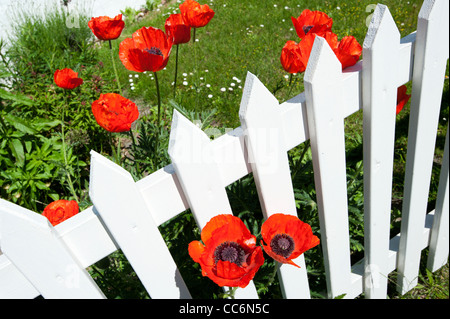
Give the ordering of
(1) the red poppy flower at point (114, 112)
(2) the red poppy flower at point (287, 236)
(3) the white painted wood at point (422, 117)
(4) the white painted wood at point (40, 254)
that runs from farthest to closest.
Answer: (1) the red poppy flower at point (114, 112) → (3) the white painted wood at point (422, 117) → (2) the red poppy flower at point (287, 236) → (4) the white painted wood at point (40, 254)

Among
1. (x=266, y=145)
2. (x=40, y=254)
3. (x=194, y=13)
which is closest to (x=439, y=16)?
(x=266, y=145)

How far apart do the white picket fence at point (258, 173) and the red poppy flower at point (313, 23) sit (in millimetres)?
148

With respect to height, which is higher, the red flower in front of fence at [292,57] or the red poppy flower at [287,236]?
the red flower in front of fence at [292,57]

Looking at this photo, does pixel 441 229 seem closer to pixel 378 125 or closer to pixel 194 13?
pixel 378 125

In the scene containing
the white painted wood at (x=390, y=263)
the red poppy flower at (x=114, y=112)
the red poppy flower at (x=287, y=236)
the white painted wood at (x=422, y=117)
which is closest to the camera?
the red poppy flower at (x=287, y=236)

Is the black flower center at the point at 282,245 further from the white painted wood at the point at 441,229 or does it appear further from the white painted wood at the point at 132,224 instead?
the white painted wood at the point at 441,229

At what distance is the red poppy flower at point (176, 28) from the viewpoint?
54.7 inches

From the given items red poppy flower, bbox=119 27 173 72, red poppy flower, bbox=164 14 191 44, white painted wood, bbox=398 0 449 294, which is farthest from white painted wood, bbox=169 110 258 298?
white painted wood, bbox=398 0 449 294

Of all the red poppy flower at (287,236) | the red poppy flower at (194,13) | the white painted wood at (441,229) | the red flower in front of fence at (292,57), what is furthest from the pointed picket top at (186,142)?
the white painted wood at (441,229)

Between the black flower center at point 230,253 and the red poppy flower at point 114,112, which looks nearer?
the black flower center at point 230,253

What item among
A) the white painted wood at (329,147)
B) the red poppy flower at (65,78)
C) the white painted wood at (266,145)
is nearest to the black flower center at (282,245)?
the white painted wood at (266,145)

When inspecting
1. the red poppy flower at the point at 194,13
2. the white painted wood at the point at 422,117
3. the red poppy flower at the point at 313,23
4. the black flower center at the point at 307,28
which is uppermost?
the red poppy flower at the point at 194,13

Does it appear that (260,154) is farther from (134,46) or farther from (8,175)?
(8,175)
